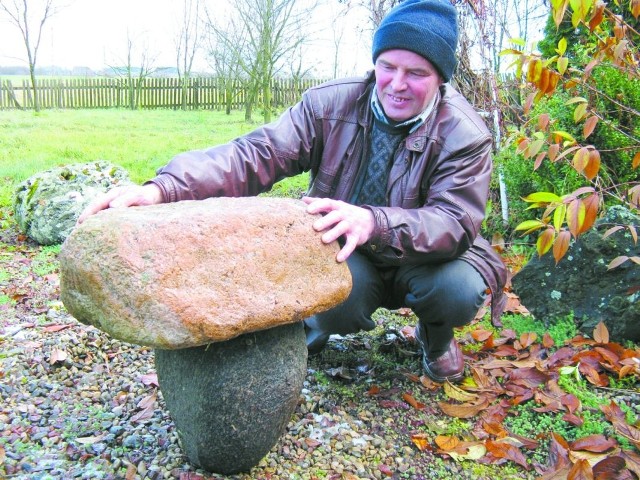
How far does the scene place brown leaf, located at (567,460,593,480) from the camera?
2.15 m

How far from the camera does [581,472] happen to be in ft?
7.07

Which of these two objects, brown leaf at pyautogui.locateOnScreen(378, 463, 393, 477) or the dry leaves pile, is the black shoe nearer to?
the dry leaves pile

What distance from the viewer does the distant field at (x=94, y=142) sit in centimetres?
809

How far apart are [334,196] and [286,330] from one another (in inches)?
35.0

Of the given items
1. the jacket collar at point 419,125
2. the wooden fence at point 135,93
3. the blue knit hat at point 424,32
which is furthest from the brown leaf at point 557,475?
the wooden fence at point 135,93

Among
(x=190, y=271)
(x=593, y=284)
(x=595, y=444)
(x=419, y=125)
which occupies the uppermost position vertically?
(x=419, y=125)

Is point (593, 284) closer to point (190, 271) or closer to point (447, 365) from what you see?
point (447, 365)

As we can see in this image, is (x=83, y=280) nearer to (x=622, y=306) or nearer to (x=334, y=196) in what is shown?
(x=334, y=196)

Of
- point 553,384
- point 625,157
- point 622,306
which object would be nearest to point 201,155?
point 553,384

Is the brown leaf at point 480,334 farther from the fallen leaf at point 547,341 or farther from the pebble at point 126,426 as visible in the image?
the pebble at point 126,426

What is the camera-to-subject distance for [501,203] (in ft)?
17.8

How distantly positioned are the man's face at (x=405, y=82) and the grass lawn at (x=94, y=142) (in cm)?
539

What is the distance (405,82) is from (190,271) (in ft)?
4.47

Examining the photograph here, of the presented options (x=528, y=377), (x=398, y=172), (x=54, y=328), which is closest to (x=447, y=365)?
(x=528, y=377)
